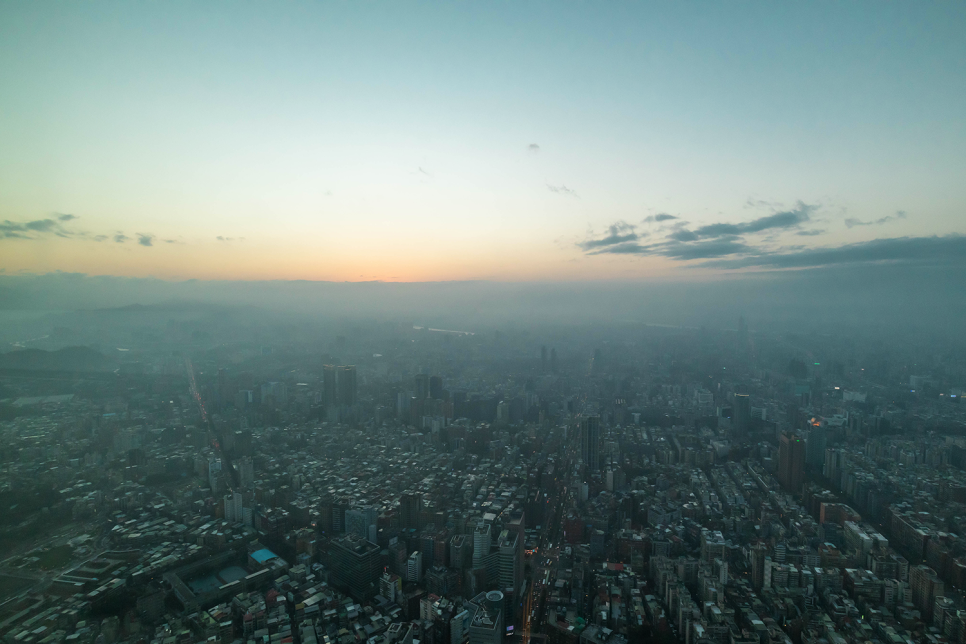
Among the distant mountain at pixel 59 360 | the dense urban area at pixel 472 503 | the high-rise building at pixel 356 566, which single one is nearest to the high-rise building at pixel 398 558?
the dense urban area at pixel 472 503

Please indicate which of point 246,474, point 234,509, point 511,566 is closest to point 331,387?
point 246,474

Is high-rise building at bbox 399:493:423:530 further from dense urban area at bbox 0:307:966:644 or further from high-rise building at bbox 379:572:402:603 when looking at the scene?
high-rise building at bbox 379:572:402:603

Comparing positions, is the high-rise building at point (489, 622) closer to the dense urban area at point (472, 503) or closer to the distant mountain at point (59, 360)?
the dense urban area at point (472, 503)

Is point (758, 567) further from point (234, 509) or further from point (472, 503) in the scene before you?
point (234, 509)

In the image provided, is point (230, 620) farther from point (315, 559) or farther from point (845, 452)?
point (845, 452)

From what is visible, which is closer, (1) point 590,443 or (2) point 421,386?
(1) point 590,443

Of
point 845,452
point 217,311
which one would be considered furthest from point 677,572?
point 217,311
